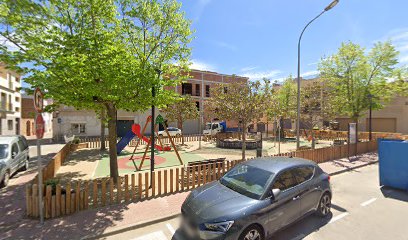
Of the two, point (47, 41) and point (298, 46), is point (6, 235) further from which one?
point (298, 46)

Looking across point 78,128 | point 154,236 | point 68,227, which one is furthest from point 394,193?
point 78,128

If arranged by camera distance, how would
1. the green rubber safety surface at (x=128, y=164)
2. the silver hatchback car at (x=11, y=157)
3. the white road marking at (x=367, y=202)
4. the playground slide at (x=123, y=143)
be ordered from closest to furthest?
1. the white road marking at (x=367, y=202)
2. the silver hatchback car at (x=11, y=157)
3. the green rubber safety surface at (x=128, y=164)
4. the playground slide at (x=123, y=143)

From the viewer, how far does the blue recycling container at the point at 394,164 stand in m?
7.62

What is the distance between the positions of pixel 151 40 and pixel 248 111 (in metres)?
5.33

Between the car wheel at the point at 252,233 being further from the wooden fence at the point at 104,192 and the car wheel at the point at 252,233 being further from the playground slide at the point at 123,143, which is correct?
the playground slide at the point at 123,143

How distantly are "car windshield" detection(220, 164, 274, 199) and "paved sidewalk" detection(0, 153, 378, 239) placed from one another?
1939 mm

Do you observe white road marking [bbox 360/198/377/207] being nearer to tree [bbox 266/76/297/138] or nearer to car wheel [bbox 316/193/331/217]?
car wheel [bbox 316/193/331/217]

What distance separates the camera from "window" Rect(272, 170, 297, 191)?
4774mm

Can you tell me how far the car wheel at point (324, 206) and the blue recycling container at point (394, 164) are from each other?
4.14 metres

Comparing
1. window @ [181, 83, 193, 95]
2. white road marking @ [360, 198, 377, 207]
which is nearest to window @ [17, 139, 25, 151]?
white road marking @ [360, 198, 377, 207]

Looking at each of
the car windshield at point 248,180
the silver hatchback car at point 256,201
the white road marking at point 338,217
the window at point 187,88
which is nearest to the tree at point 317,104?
the white road marking at point 338,217

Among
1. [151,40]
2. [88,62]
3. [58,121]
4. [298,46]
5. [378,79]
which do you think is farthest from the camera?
[58,121]

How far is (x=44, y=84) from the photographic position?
20.7ft

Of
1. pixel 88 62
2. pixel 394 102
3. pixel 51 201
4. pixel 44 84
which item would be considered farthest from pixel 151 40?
pixel 394 102
